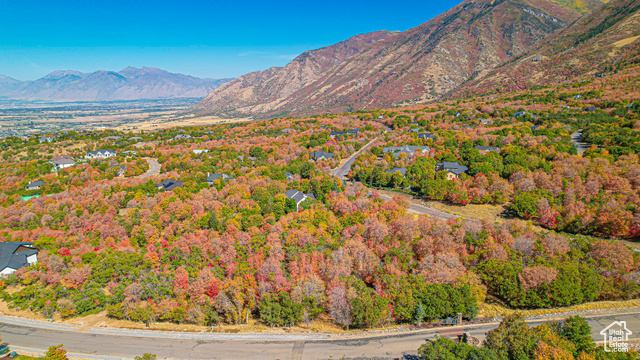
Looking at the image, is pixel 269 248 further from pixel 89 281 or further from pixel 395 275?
pixel 89 281

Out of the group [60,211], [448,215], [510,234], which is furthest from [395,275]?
[60,211]

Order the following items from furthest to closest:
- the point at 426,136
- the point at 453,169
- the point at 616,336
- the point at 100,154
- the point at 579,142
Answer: the point at 100,154 < the point at 426,136 < the point at 579,142 < the point at 453,169 < the point at 616,336

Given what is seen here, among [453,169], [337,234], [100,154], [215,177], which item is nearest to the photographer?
[337,234]

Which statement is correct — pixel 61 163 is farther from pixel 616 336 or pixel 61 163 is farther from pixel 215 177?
pixel 616 336

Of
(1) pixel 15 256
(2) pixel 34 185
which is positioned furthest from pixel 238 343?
(2) pixel 34 185

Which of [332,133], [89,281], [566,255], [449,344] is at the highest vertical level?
[332,133]

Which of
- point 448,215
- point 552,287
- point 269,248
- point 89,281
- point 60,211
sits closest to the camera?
point 552,287

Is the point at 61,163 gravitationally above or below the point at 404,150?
below
